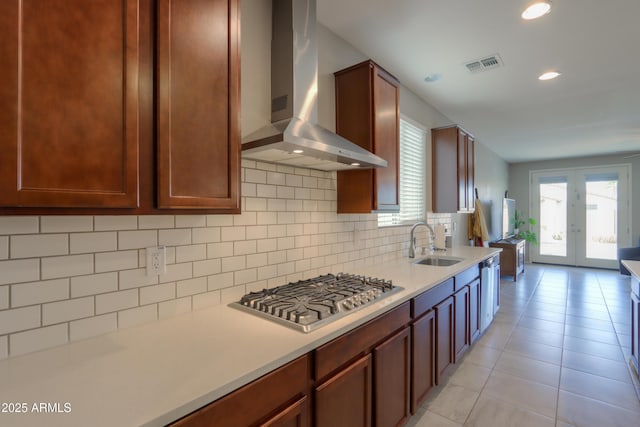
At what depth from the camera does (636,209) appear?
717cm

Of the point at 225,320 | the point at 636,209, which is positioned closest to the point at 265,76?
the point at 225,320

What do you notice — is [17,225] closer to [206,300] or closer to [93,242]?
[93,242]

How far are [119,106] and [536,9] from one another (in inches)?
105

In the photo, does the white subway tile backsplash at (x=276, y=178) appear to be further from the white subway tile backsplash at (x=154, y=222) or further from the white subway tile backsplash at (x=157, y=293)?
the white subway tile backsplash at (x=157, y=293)

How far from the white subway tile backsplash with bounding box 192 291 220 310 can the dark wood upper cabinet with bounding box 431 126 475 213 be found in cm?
315

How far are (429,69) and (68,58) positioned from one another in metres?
3.04

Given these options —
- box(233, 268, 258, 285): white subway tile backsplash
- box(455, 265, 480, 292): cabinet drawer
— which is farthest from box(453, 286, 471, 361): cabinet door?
box(233, 268, 258, 285): white subway tile backsplash

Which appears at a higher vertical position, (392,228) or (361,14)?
(361,14)

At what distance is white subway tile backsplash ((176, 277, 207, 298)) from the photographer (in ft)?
5.00

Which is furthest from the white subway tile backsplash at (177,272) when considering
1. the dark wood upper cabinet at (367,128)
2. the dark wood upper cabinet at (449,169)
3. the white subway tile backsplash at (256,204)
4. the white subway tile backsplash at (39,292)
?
the dark wood upper cabinet at (449,169)

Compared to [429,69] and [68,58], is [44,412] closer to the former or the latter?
[68,58]

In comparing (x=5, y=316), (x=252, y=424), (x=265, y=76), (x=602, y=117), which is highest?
(x=602, y=117)

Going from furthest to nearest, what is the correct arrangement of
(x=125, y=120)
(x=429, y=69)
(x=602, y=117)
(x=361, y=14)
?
(x=602, y=117) → (x=429, y=69) → (x=361, y=14) → (x=125, y=120)

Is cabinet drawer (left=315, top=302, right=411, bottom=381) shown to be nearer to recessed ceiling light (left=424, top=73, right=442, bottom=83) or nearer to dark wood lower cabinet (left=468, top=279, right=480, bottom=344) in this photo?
dark wood lower cabinet (left=468, top=279, right=480, bottom=344)
